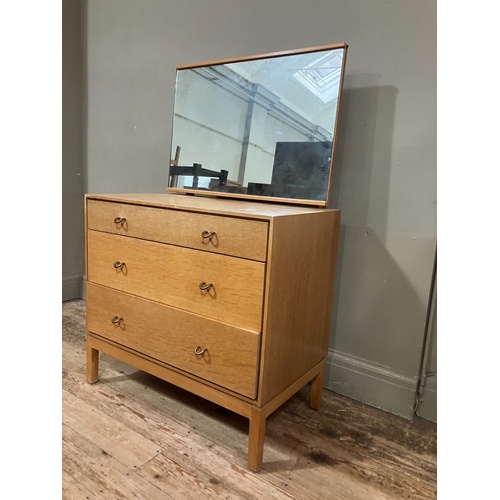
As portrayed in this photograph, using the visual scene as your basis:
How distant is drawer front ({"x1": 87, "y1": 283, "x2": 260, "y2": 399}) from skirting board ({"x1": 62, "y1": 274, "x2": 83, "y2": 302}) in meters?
1.05

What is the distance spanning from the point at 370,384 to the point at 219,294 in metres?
0.79

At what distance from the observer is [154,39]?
6.70 ft

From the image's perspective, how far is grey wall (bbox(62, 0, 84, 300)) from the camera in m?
2.33

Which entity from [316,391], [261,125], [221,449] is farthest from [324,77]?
[221,449]

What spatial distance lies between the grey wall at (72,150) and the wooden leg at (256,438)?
177 cm

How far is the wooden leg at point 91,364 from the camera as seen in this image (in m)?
1.61

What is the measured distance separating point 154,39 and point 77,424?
1.77m

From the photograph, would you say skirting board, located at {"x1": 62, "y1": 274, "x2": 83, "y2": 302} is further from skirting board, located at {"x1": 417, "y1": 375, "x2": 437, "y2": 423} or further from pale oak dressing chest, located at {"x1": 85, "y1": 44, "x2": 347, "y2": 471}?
skirting board, located at {"x1": 417, "y1": 375, "x2": 437, "y2": 423}

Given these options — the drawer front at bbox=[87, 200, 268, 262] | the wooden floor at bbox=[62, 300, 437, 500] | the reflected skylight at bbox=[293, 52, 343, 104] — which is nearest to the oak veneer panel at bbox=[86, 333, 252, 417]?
the wooden floor at bbox=[62, 300, 437, 500]

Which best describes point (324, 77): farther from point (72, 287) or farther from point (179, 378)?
point (72, 287)

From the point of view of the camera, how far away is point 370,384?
1602 millimetres
